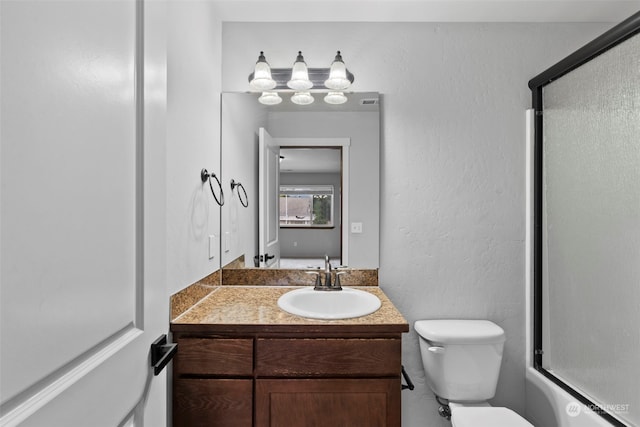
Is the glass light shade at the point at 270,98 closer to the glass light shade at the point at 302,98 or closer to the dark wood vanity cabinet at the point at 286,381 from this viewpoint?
the glass light shade at the point at 302,98

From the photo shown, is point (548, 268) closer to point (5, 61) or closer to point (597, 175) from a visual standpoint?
point (597, 175)

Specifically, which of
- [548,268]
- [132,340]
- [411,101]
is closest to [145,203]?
[132,340]

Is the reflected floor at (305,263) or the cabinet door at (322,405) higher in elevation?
the reflected floor at (305,263)

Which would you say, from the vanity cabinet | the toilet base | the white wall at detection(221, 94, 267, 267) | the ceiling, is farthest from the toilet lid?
the ceiling

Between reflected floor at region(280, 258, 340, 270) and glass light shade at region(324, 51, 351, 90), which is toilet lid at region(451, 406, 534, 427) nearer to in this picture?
reflected floor at region(280, 258, 340, 270)

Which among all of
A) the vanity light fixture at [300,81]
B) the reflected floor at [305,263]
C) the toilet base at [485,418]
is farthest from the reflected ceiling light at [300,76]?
the toilet base at [485,418]

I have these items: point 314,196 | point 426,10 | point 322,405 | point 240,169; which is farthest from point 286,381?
point 426,10

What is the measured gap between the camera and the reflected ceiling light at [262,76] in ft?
6.24

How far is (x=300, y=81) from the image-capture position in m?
1.92

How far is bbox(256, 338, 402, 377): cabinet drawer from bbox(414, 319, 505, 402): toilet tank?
0.47 m

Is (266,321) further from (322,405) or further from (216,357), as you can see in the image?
(322,405)

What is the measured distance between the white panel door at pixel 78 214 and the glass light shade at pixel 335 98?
1.27 metres

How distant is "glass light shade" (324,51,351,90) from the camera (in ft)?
6.19

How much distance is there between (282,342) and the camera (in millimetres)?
1371
